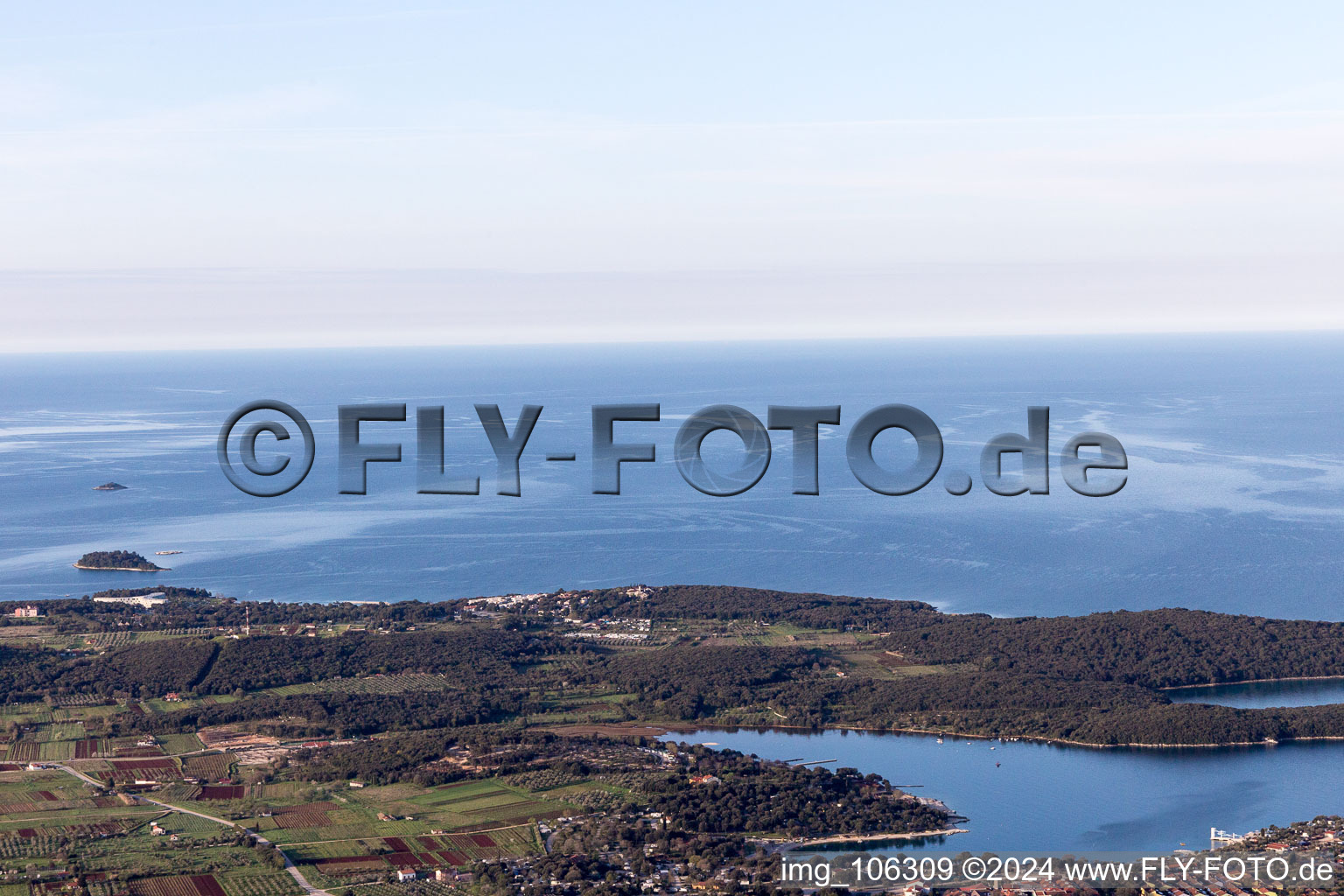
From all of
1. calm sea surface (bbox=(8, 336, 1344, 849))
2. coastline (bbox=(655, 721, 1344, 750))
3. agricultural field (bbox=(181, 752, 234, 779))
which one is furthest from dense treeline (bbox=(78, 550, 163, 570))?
coastline (bbox=(655, 721, 1344, 750))

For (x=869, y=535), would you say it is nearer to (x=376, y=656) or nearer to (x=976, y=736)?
(x=376, y=656)

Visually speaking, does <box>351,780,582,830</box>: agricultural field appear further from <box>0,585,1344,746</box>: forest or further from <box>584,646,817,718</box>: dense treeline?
<box>584,646,817,718</box>: dense treeline

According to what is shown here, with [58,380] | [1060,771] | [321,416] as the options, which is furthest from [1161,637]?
[58,380]

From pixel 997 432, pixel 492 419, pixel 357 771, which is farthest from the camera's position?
pixel 997 432

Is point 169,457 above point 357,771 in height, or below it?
above

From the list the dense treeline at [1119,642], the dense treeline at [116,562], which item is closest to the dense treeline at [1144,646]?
the dense treeline at [1119,642]

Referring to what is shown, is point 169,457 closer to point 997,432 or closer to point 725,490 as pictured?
point 725,490
